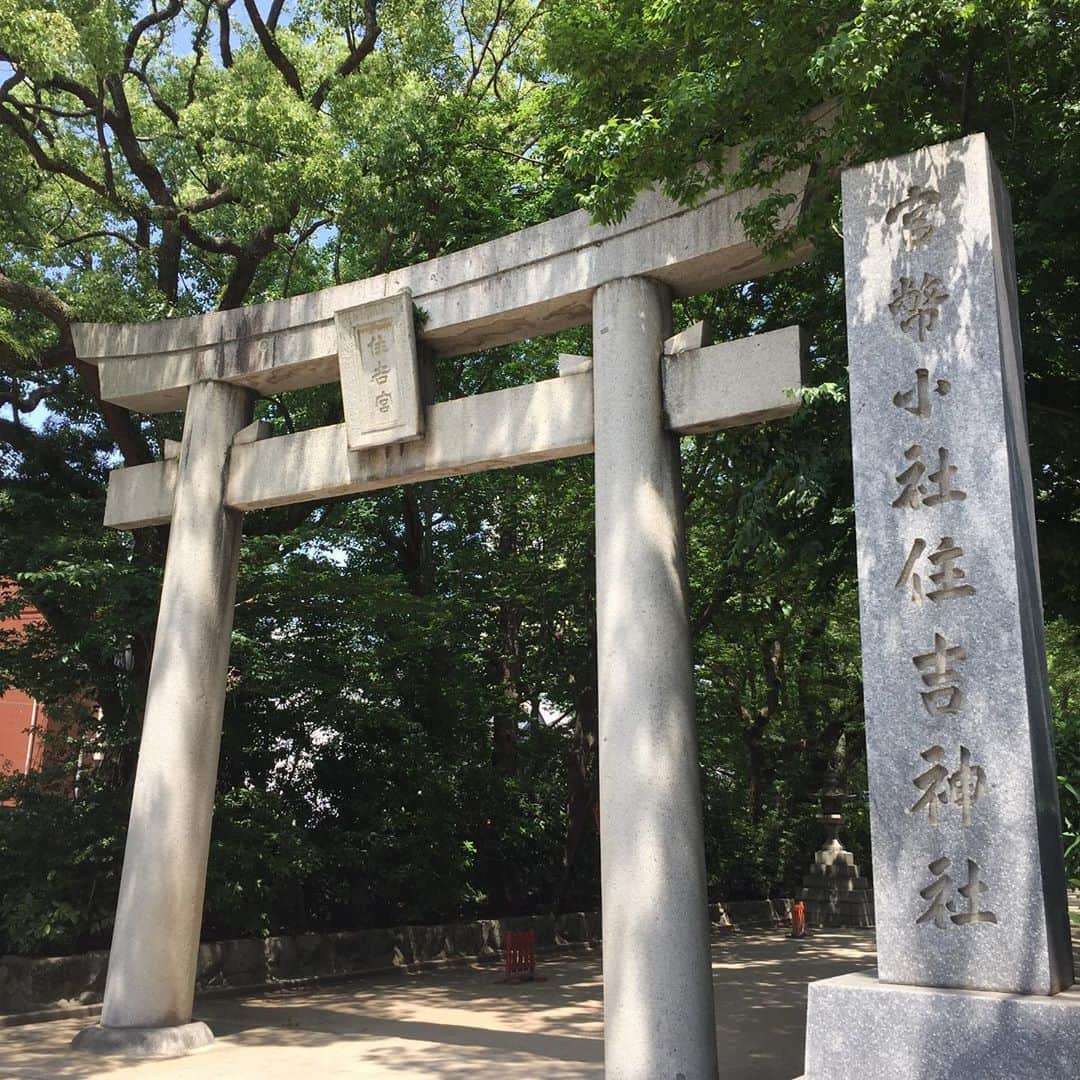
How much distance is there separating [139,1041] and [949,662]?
5835mm

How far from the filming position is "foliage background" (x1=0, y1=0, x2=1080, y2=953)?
5.96 metres

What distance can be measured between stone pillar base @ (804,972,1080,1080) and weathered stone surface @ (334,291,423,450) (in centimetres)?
469

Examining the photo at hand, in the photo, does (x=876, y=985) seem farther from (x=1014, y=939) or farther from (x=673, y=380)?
(x=673, y=380)

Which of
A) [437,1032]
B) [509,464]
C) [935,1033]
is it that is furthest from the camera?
[437,1032]

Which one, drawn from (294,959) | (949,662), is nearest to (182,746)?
(294,959)

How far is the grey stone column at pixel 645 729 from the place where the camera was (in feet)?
18.9

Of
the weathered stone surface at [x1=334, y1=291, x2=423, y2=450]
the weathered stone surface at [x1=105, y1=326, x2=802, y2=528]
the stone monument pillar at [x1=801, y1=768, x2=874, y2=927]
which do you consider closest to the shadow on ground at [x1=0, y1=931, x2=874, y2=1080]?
the weathered stone surface at [x1=105, y1=326, x2=802, y2=528]

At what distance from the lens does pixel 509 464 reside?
7.46m

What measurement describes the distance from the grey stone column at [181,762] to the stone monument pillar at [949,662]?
16.0 ft

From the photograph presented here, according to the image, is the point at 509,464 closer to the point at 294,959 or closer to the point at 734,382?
the point at 734,382

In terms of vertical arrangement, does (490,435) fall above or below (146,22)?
below

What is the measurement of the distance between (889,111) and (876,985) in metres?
4.33

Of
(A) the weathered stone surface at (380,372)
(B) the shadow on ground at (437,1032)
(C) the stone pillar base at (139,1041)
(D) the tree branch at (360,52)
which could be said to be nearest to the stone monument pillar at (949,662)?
(B) the shadow on ground at (437,1032)

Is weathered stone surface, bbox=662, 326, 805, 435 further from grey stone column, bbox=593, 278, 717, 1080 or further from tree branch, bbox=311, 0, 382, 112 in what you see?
tree branch, bbox=311, 0, 382, 112
